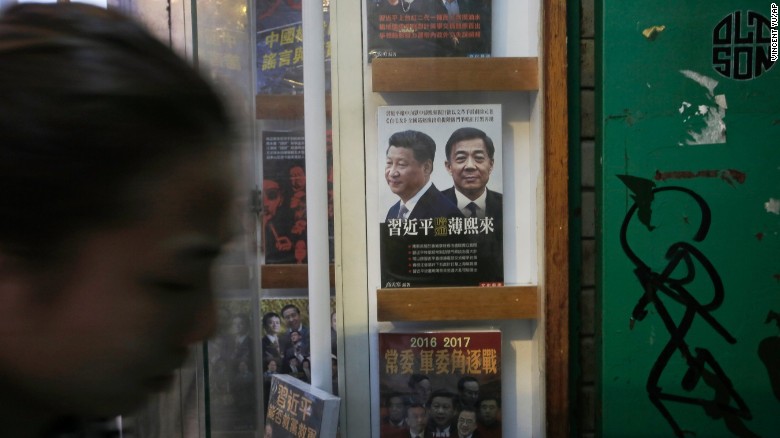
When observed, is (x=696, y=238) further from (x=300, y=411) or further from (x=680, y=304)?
(x=300, y=411)

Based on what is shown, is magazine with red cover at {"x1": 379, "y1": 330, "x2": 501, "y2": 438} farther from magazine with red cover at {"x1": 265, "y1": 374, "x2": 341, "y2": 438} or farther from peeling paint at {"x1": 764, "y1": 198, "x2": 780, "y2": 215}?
peeling paint at {"x1": 764, "y1": 198, "x2": 780, "y2": 215}

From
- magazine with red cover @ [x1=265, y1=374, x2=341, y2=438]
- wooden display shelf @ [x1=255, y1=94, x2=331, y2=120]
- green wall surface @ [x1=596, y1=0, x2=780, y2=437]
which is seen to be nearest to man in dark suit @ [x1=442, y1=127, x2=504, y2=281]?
green wall surface @ [x1=596, y1=0, x2=780, y2=437]

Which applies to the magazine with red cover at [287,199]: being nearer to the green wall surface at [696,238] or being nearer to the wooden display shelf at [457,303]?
the wooden display shelf at [457,303]

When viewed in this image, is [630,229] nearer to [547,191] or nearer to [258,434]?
[547,191]

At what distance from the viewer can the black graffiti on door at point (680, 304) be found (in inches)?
78.1

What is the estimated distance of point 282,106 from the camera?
143cm

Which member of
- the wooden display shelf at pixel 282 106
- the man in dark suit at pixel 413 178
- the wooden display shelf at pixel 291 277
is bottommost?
the wooden display shelf at pixel 291 277

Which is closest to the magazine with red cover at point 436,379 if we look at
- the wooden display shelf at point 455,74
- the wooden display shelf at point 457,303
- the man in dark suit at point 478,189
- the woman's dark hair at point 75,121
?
the wooden display shelf at point 457,303

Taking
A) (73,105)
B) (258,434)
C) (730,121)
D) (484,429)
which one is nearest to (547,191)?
(730,121)

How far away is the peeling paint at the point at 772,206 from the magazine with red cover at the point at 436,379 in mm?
857

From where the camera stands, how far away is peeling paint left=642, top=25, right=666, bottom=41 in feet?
6.40

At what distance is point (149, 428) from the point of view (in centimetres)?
59

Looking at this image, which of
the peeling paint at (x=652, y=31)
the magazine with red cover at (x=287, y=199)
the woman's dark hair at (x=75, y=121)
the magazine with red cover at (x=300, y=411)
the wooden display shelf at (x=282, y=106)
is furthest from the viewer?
the peeling paint at (x=652, y=31)

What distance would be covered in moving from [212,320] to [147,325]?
0.07m
